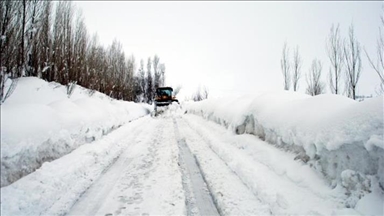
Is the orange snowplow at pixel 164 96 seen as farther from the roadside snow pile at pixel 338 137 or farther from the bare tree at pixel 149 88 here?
the bare tree at pixel 149 88

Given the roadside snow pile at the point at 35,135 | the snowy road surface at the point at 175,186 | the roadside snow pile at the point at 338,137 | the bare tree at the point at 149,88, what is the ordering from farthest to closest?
the bare tree at the point at 149,88 < the roadside snow pile at the point at 35,135 < the snowy road surface at the point at 175,186 < the roadside snow pile at the point at 338,137

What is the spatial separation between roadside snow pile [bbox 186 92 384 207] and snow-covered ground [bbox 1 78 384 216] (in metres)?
0.01

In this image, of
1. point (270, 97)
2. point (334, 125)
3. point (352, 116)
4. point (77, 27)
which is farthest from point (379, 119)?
point (77, 27)

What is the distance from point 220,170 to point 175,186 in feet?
4.34

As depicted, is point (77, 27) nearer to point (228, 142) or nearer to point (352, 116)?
point (228, 142)

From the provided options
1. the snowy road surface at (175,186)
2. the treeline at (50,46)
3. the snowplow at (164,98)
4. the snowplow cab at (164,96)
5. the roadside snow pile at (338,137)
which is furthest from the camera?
the snowplow cab at (164,96)

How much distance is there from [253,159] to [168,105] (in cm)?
2262

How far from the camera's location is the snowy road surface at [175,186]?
3.54 metres

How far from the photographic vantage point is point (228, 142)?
853 cm

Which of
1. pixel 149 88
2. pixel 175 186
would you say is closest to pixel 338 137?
pixel 175 186

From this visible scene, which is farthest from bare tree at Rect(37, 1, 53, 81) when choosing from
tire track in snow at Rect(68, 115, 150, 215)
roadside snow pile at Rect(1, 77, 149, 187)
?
tire track in snow at Rect(68, 115, 150, 215)

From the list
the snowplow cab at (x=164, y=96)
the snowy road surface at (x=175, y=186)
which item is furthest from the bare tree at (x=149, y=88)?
the snowy road surface at (x=175, y=186)

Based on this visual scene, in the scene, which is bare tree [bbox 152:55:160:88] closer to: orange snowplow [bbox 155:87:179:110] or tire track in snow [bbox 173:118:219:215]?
orange snowplow [bbox 155:87:179:110]

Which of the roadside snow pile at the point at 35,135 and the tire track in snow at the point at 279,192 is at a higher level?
the roadside snow pile at the point at 35,135
